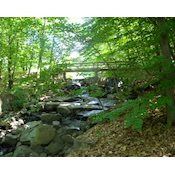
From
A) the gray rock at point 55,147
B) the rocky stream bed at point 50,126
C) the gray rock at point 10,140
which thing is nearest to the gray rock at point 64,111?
the rocky stream bed at point 50,126

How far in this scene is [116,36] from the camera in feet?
9.64

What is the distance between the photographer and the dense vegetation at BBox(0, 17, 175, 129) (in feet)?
9.14

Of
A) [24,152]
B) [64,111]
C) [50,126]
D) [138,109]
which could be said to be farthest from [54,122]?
[138,109]

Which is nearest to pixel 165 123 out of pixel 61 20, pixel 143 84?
pixel 143 84

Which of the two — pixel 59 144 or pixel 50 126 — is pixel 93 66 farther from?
pixel 59 144

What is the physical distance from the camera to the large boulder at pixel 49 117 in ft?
9.25

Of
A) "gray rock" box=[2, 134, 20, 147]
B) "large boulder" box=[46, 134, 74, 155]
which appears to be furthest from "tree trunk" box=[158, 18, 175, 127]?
"gray rock" box=[2, 134, 20, 147]

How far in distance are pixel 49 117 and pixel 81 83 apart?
42 centimetres

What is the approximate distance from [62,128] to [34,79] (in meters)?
0.49

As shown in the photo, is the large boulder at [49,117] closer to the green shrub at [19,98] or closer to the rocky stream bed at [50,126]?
the rocky stream bed at [50,126]

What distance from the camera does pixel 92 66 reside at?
2.91 meters

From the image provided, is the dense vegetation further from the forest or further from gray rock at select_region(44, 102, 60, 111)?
gray rock at select_region(44, 102, 60, 111)
